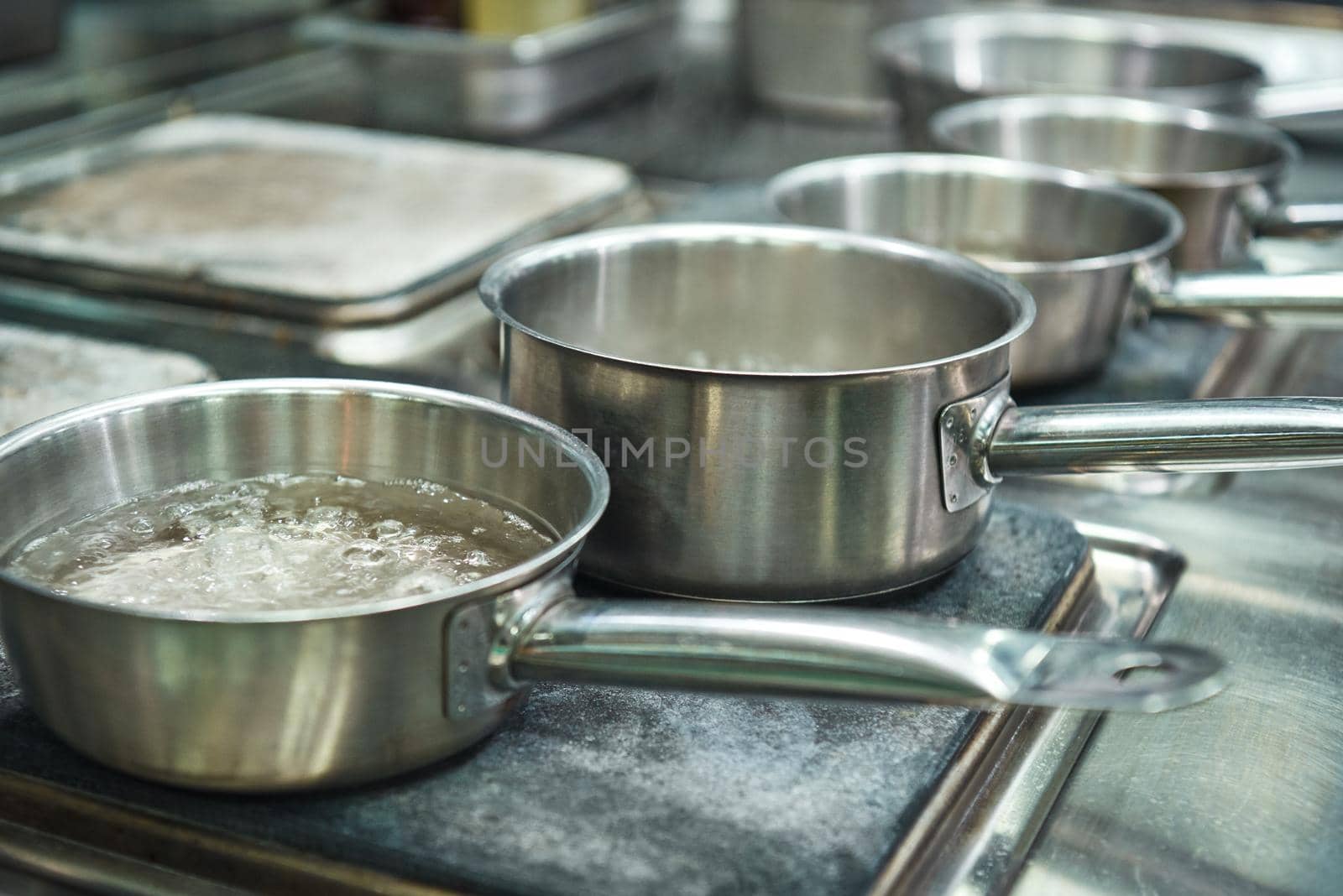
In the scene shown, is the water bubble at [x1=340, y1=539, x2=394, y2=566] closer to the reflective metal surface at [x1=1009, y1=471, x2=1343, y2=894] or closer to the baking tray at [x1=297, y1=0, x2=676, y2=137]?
the reflective metal surface at [x1=1009, y1=471, x2=1343, y2=894]

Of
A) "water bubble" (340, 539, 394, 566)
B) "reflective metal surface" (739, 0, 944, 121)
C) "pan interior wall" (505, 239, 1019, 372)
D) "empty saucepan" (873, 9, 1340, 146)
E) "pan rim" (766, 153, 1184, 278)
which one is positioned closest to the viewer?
"water bubble" (340, 539, 394, 566)

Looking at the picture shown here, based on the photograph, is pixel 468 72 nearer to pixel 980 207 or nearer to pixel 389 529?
pixel 980 207

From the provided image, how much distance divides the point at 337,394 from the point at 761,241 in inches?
12.4

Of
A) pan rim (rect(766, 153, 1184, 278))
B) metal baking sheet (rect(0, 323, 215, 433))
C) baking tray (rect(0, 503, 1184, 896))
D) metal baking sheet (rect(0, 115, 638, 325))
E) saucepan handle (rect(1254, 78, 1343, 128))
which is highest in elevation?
saucepan handle (rect(1254, 78, 1343, 128))

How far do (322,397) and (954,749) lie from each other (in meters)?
Result: 0.33

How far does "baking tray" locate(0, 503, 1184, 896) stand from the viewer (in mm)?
543

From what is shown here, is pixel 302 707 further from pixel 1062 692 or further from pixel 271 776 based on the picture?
pixel 1062 692

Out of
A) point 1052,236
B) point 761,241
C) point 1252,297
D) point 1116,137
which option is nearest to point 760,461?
point 761,241

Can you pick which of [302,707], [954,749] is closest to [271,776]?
[302,707]

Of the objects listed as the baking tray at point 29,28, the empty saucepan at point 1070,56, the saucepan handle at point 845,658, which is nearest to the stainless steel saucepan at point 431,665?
the saucepan handle at point 845,658

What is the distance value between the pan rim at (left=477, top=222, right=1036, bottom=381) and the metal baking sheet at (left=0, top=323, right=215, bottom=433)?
0.73ft

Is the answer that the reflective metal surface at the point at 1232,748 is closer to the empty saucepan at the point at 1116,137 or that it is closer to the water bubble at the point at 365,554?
the water bubble at the point at 365,554

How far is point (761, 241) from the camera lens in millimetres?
918

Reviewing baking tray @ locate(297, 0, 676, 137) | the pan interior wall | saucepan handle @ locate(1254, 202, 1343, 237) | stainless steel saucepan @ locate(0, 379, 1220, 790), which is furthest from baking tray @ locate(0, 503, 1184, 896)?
baking tray @ locate(297, 0, 676, 137)
